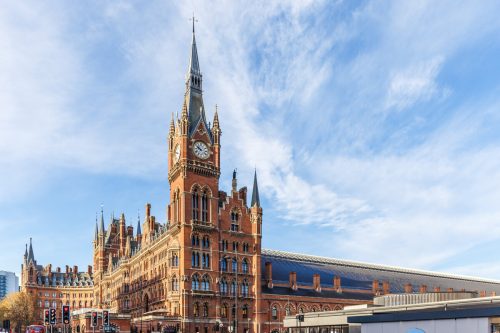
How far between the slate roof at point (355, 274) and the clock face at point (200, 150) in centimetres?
3003

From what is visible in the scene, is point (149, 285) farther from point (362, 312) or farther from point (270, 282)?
point (362, 312)

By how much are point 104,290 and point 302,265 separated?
63.6 meters

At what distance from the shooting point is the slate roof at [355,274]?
4897 inches

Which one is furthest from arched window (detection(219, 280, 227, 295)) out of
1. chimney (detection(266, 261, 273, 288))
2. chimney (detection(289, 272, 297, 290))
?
chimney (detection(289, 272, 297, 290))

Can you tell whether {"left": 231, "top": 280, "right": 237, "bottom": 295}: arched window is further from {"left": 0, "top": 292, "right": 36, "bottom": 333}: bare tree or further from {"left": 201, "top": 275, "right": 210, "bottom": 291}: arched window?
{"left": 0, "top": 292, "right": 36, "bottom": 333}: bare tree

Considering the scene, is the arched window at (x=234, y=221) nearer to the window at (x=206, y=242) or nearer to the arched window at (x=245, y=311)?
the window at (x=206, y=242)

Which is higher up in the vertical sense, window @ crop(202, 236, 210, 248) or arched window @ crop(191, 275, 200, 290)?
window @ crop(202, 236, 210, 248)

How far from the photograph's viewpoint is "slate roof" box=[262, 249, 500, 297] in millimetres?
124375

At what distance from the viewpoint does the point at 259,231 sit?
346ft

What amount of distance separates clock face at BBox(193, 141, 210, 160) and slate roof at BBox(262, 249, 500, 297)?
30.0 meters

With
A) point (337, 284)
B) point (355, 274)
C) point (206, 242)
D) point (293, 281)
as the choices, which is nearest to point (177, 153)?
point (206, 242)

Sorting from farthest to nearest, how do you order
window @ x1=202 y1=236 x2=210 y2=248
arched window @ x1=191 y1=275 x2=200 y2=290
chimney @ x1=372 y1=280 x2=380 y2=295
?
chimney @ x1=372 y1=280 x2=380 y2=295
window @ x1=202 y1=236 x2=210 y2=248
arched window @ x1=191 y1=275 x2=200 y2=290

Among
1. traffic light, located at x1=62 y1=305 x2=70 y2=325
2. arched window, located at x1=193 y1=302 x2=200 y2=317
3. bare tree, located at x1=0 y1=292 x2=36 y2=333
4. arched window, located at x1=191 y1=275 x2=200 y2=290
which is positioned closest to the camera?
traffic light, located at x1=62 y1=305 x2=70 y2=325

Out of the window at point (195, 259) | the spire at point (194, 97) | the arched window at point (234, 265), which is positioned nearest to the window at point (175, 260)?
the window at point (195, 259)
